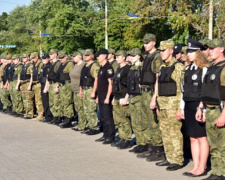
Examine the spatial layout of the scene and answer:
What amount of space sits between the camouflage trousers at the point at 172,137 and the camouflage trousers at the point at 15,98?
8.53 meters

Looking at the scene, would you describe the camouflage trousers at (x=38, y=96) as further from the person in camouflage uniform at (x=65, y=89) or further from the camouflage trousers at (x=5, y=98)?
the camouflage trousers at (x=5, y=98)

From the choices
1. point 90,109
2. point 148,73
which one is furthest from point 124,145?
point 90,109

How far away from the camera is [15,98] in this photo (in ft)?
51.6

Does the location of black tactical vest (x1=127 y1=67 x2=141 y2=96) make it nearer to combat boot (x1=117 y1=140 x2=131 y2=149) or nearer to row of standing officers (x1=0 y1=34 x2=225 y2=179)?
row of standing officers (x1=0 y1=34 x2=225 y2=179)

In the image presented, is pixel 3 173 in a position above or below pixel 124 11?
below

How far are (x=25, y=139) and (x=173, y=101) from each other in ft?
14.7

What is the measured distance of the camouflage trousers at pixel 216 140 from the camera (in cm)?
669

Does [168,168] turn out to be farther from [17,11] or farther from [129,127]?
→ [17,11]

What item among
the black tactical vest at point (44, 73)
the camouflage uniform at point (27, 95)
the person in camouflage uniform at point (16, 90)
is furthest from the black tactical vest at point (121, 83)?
the person in camouflage uniform at point (16, 90)

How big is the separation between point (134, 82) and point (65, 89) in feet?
13.2

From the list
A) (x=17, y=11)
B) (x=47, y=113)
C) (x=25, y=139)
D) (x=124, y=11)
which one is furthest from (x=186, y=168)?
(x=17, y=11)

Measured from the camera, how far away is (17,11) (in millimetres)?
105312

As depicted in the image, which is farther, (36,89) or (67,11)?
(67,11)

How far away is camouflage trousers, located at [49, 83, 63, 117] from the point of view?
44.2 feet
